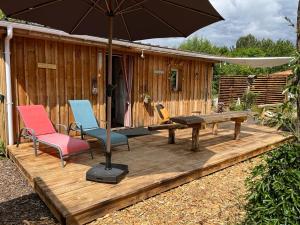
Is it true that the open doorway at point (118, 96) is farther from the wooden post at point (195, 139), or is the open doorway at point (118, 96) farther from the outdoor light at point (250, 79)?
the outdoor light at point (250, 79)

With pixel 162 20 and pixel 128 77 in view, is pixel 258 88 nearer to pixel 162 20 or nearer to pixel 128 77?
pixel 128 77

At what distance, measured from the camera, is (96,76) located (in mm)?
6758

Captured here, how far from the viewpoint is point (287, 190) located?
85.4 inches

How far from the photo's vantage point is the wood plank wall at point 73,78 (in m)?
5.46

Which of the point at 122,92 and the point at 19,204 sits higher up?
the point at 122,92

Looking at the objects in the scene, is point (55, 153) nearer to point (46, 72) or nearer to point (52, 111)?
point (52, 111)

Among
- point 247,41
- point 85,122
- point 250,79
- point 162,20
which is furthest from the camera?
point 247,41

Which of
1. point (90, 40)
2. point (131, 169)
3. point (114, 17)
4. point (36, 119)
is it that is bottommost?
point (131, 169)

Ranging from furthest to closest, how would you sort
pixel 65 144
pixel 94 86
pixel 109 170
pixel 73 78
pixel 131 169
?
pixel 94 86
pixel 73 78
pixel 65 144
pixel 131 169
pixel 109 170

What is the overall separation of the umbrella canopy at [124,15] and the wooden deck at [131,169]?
7.23 ft

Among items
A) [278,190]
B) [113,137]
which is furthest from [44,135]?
[278,190]

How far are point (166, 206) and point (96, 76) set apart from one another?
4.37 meters

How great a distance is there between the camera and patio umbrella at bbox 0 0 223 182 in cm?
323

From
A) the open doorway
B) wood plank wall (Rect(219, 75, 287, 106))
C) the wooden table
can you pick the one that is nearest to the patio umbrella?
the wooden table
